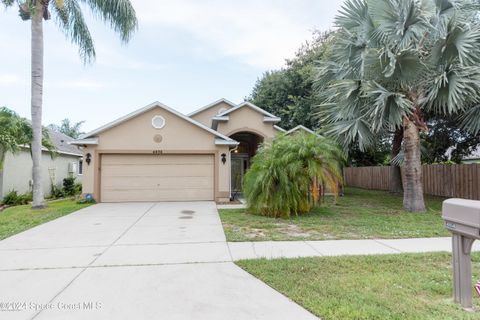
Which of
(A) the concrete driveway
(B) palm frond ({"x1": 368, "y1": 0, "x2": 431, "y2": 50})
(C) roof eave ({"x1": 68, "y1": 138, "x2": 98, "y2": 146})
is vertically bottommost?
(A) the concrete driveway

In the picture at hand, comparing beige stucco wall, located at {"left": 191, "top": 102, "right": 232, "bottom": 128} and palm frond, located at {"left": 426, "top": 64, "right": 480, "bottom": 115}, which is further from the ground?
beige stucco wall, located at {"left": 191, "top": 102, "right": 232, "bottom": 128}

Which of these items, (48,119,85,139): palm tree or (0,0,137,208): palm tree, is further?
(48,119,85,139): palm tree

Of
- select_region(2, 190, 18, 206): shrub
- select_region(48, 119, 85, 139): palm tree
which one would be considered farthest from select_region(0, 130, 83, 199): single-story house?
select_region(48, 119, 85, 139): palm tree

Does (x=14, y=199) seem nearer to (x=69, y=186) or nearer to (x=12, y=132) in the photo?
(x=12, y=132)

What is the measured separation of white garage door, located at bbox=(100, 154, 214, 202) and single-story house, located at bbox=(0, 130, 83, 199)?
11.3 ft

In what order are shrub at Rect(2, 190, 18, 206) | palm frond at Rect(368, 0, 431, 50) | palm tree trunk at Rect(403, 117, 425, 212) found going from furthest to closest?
shrub at Rect(2, 190, 18, 206) → palm tree trunk at Rect(403, 117, 425, 212) → palm frond at Rect(368, 0, 431, 50)

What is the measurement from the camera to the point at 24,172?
50.6 ft

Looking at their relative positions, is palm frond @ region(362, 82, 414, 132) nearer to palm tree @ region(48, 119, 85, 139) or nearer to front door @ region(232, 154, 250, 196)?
front door @ region(232, 154, 250, 196)

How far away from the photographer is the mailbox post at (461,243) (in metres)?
2.91

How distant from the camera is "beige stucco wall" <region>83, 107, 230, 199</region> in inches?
497

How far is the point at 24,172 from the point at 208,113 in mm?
10450

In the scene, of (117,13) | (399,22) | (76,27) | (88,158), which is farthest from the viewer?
(88,158)

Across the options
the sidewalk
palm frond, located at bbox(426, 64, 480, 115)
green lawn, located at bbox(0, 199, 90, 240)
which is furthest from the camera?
palm frond, located at bbox(426, 64, 480, 115)

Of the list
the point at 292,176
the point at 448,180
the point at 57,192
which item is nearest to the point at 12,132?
the point at 57,192
